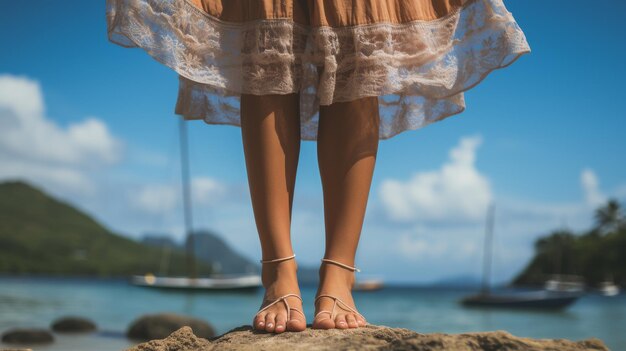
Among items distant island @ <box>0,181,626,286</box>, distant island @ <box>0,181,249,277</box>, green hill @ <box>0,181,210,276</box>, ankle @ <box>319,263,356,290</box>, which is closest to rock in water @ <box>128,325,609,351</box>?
ankle @ <box>319,263,356,290</box>

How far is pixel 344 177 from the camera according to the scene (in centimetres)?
141

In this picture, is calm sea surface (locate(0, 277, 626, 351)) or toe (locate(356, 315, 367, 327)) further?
calm sea surface (locate(0, 277, 626, 351))

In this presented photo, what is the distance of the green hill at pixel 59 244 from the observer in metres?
59.8

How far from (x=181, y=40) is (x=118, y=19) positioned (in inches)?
6.1

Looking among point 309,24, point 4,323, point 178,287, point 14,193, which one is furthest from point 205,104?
point 14,193

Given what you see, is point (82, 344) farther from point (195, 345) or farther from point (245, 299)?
point (245, 299)

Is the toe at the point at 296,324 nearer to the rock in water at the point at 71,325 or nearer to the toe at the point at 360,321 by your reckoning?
the toe at the point at 360,321

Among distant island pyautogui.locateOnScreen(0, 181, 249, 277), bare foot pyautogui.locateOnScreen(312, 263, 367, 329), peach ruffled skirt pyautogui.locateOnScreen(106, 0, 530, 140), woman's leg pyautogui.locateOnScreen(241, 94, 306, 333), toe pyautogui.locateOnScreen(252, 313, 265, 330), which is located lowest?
distant island pyautogui.locateOnScreen(0, 181, 249, 277)

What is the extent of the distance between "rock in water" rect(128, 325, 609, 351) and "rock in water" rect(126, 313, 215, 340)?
337 inches

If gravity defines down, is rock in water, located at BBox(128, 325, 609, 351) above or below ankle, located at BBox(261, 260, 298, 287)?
below

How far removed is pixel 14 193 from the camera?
7938 cm

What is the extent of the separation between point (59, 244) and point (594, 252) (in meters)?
53.9

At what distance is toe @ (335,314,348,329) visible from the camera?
131cm

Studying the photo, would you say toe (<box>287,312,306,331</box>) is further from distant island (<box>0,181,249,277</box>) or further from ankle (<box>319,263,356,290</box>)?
distant island (<box>0,181,249,277</box>)
